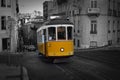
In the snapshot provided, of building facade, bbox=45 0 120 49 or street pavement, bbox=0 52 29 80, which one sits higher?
building facade, bbox=45 0 120 49

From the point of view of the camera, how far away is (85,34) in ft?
200

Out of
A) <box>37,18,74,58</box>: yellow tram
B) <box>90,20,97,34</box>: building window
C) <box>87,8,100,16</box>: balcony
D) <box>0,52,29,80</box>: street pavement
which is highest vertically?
<box>87,8,100,16</box>: balcony

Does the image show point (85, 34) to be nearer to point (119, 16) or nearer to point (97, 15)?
point (97, 15)

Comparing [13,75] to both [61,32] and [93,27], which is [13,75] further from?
[93,27]

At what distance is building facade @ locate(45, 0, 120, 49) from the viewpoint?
200ft

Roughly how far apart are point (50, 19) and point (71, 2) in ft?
136

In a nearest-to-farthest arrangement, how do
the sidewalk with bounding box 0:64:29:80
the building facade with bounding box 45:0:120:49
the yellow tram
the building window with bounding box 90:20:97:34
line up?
the sidewalk with bounding box 0:64:29:80, the yellow tram, the building facade with bounding box 45:0:120:49, the building window with bounding box 90:20:97:34

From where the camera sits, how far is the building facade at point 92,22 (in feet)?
200

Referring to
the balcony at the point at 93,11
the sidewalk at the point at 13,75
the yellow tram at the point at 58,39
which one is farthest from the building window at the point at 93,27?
the sidewalk at the point at 13,75

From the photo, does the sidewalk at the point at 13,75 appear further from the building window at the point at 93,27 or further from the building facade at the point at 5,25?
the building window at the point at 93,27

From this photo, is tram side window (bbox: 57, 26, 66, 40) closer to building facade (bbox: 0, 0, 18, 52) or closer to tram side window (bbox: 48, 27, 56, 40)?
tram side window (bbox: 48, 27, 56, 40)

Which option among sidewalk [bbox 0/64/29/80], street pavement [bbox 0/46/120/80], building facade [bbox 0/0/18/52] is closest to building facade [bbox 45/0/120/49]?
building facade [bbox 0/0/18/52]

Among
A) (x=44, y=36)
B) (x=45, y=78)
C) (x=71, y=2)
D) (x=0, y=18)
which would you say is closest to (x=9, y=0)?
(x=0, y=18)

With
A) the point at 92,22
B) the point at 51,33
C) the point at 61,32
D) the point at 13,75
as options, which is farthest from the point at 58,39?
the point at 92,22
